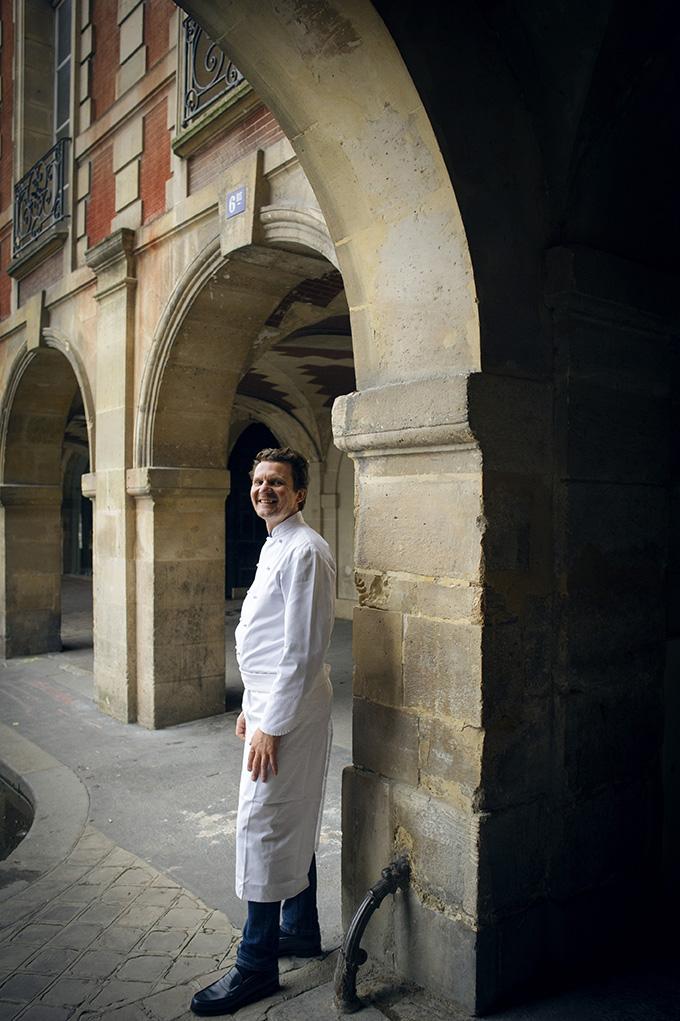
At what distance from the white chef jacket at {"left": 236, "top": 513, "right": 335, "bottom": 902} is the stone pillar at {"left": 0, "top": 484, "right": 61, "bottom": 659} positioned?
716cm

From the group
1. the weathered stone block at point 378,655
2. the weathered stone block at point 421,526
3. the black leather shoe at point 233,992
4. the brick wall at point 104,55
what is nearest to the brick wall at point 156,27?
the brick wall at point 104,55

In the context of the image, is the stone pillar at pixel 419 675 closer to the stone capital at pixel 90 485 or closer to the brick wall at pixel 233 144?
the brick wall at pixel 233 144

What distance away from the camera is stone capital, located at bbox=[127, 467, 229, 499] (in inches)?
225

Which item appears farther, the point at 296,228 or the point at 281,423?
the point at 281,423

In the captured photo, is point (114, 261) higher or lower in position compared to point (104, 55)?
lower

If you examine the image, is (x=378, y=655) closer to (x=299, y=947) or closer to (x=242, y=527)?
(x=299, y=947)

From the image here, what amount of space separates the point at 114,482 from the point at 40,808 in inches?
107

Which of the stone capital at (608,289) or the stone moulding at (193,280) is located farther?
A: the stone moulding at (193,280)

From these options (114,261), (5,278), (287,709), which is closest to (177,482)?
(114,261)

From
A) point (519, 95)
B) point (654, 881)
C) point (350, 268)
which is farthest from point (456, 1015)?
point (519, 95)

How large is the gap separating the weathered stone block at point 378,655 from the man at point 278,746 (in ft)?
0.44

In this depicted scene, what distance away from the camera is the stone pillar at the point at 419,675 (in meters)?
2.16

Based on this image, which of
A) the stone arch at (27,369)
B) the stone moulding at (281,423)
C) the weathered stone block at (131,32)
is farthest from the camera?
the stone moulding at (281,423)

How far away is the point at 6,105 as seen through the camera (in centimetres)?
906
